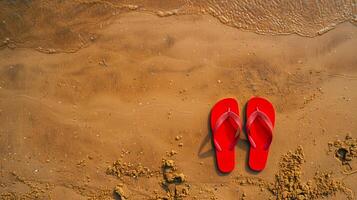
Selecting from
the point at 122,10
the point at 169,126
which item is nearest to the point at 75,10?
the point at 122,10

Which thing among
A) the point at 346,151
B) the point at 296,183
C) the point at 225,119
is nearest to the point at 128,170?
the point at 225,119

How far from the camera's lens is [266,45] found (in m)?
3.37

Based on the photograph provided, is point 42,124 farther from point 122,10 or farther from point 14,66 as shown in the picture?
point 122,10

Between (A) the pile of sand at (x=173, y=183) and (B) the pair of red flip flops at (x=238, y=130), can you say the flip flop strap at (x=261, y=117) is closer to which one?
(B) the pair of red flip flops at (x=238, y=130)

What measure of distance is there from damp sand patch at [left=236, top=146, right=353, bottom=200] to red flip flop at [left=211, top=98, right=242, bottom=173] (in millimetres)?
247

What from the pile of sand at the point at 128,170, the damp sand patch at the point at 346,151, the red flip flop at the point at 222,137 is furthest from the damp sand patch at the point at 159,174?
the damp sand patch at the point at 346,151

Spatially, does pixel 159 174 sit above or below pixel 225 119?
below

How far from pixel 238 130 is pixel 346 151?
1256 mm

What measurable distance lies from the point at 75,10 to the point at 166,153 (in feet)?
6.13

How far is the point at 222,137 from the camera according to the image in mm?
3371

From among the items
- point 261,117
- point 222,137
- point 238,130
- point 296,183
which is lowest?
point 296,183

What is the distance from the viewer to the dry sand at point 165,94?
3301 mm

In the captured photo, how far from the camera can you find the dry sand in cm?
330

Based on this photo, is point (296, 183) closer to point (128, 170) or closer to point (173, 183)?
point (173, 183)
